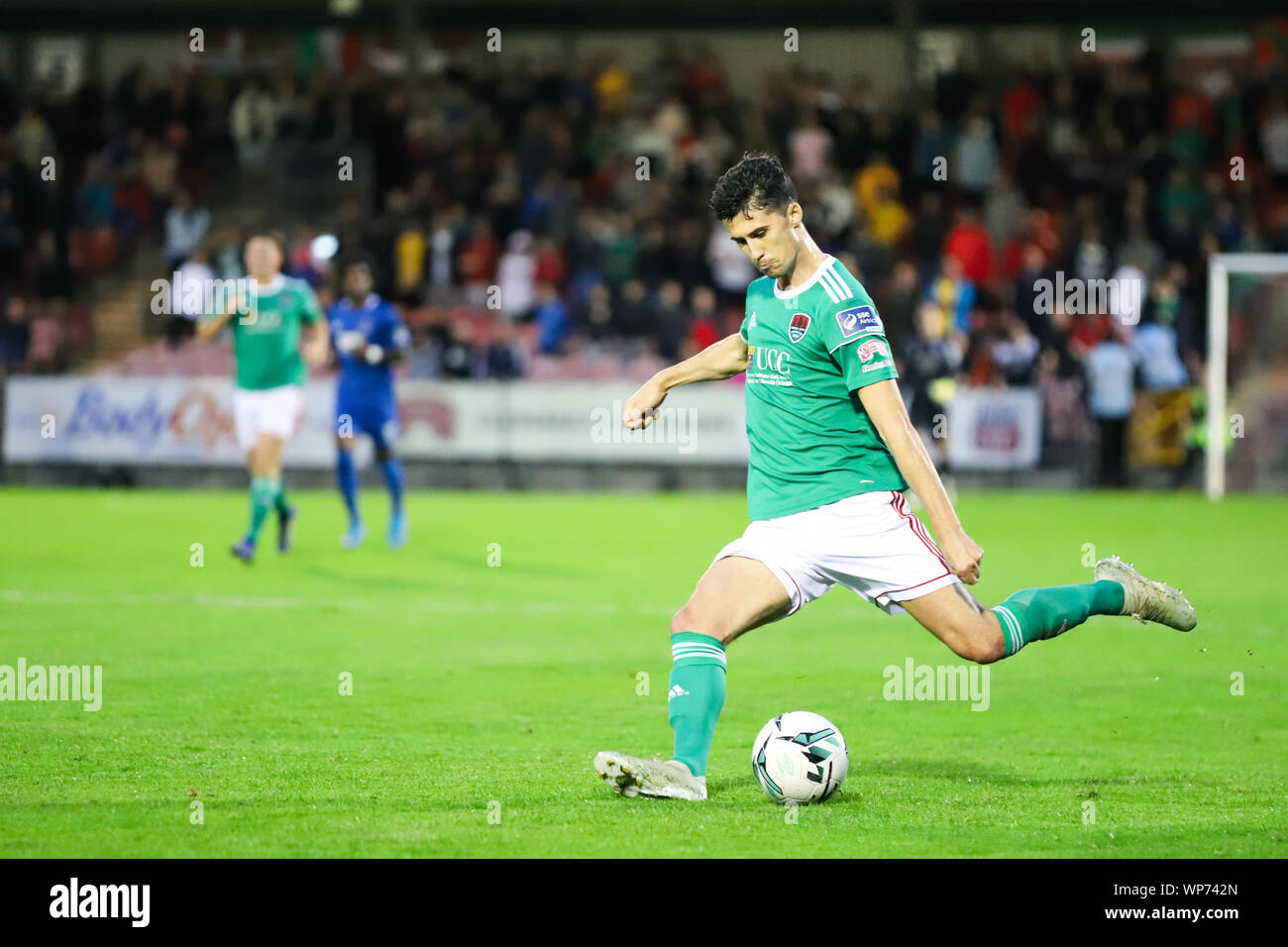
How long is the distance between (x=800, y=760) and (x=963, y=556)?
0.91m

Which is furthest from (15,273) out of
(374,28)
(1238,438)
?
(1238,438)

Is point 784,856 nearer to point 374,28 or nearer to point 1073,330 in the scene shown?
point 1073,330

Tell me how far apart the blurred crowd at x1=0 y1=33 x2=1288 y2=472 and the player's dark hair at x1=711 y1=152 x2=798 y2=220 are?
1528 centimetres

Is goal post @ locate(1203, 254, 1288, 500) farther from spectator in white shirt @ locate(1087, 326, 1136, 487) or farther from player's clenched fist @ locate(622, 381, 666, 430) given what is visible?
player's clenched fist @ locate(622, 381, 666, 430)

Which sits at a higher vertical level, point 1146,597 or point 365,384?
point 365,384

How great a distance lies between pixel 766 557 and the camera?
232 inches

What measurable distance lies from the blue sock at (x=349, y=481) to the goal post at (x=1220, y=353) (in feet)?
34.2

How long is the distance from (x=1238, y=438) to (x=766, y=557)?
16455 mm

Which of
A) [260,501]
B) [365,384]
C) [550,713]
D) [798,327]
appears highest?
[365,384]

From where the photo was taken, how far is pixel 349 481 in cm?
1504

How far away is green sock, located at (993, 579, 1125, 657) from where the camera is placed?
19.8ft

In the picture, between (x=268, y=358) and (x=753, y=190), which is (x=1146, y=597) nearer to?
(x=753, y=190)

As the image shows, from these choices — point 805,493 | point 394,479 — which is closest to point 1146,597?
point 805,493

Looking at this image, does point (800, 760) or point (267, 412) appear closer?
point (800, 760)
